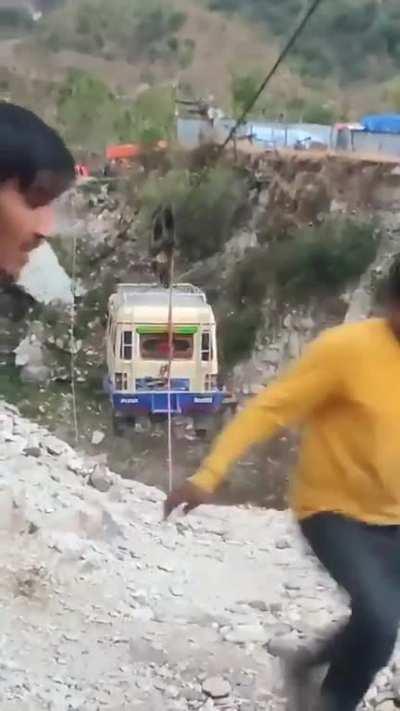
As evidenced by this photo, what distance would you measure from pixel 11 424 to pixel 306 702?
40.4 inches

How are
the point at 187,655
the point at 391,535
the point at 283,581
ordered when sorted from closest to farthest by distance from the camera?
the point at 391,535 < the point at 187,655 < the point at 283,581

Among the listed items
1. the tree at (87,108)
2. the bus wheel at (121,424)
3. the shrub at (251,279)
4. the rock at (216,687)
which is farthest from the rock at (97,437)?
the rock at (216,687)

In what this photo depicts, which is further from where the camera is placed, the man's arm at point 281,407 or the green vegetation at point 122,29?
the green vegetation at point 122,29

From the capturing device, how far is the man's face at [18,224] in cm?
51

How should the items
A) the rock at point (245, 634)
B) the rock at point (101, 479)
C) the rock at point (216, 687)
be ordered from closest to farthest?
the rock at point (216, 687)
the rock at point (245, 634)
the rock at point (101, 479)

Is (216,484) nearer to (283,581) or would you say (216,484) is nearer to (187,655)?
(187,655)

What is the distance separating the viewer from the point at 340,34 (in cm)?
158

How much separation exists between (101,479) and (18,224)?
1227mm

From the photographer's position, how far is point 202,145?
1.61 meters

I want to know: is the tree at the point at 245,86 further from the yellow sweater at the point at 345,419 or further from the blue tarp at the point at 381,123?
the yellow sweater at the point at 345,419

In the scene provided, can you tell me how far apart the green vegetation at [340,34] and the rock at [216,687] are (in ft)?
2.61

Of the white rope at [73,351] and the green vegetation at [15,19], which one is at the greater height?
the green vegetation at [15,19]

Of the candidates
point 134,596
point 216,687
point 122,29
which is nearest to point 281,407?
point 216,687

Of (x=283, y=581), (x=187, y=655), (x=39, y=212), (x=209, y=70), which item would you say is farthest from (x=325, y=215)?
(x=39, y=212)
